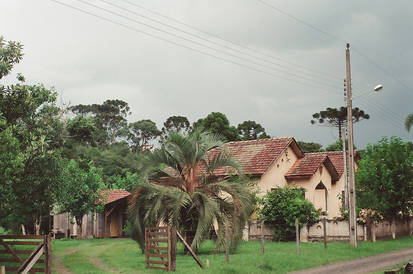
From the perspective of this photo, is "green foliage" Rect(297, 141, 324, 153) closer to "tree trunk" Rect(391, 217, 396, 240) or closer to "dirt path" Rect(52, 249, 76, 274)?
"tree trunk" Rect(391, 217, 396, 240)

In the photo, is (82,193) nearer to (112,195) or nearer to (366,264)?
(112,195)

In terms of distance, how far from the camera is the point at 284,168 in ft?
118

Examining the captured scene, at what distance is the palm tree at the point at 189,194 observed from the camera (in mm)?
21812

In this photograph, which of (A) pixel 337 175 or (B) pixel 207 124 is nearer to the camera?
(A) pixel 337 175

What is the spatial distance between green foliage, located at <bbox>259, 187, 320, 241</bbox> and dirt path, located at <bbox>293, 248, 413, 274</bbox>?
6077 millimetres

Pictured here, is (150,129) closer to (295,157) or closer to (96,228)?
(96,228)

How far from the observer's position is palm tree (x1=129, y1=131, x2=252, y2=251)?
2181cm

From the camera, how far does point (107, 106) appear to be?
9619 centimetres

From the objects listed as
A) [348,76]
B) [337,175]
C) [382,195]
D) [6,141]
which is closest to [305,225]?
[382,195]

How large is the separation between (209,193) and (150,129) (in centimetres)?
6747

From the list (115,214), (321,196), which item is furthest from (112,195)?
(321,196)

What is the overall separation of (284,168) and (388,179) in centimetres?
708

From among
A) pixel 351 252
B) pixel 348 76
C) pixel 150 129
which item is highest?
pixel 150 129

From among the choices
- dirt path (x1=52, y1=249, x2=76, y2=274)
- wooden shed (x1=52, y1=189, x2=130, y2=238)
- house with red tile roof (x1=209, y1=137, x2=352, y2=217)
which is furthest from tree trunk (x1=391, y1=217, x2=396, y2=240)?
wooden shed (x1=52, y1=189, x2=130, y2=238)
